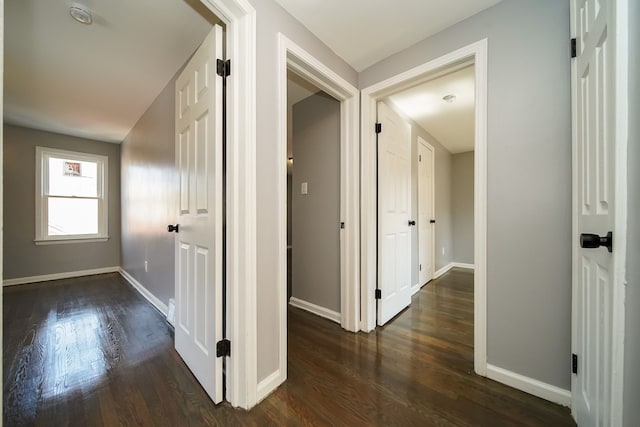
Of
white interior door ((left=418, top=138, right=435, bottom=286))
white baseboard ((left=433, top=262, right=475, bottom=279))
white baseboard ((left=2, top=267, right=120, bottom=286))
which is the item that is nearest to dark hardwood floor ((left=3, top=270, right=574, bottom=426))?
white interior door ((left=418, top=138, right=435, bottom=286))

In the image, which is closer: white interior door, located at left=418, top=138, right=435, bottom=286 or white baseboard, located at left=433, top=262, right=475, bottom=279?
white interior door, located at left=418, top=138, right=435, bottom=286

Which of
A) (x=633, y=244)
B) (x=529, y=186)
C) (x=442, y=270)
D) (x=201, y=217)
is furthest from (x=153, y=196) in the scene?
(x=442, y=270)

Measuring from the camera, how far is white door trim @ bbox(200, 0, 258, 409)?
1.28m

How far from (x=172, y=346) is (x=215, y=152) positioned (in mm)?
1600

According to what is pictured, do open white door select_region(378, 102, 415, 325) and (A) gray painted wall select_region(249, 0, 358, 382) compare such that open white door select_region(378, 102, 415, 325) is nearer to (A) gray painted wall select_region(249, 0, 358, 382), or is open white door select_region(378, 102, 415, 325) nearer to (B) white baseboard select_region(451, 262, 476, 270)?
(A) gray painted wall select_region(249, 0, 358, 382)

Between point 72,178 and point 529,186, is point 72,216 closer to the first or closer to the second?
point 72,178

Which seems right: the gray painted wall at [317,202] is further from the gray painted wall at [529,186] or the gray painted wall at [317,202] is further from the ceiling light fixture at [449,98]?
the ceiling light fixture at [449,98]

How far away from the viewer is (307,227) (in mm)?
2566

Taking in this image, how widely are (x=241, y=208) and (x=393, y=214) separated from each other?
158 centimetres

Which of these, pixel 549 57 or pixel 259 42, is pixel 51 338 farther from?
pixel 549 57

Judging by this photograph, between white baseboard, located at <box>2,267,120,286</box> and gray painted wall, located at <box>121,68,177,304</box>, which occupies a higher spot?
gray painted wall, located at <box>121,68,177,304</box>

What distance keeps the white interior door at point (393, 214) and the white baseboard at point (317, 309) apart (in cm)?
40

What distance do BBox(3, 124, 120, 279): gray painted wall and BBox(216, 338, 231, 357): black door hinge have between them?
4.37m

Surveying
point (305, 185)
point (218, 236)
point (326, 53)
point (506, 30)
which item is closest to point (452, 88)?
point (506, 30)
